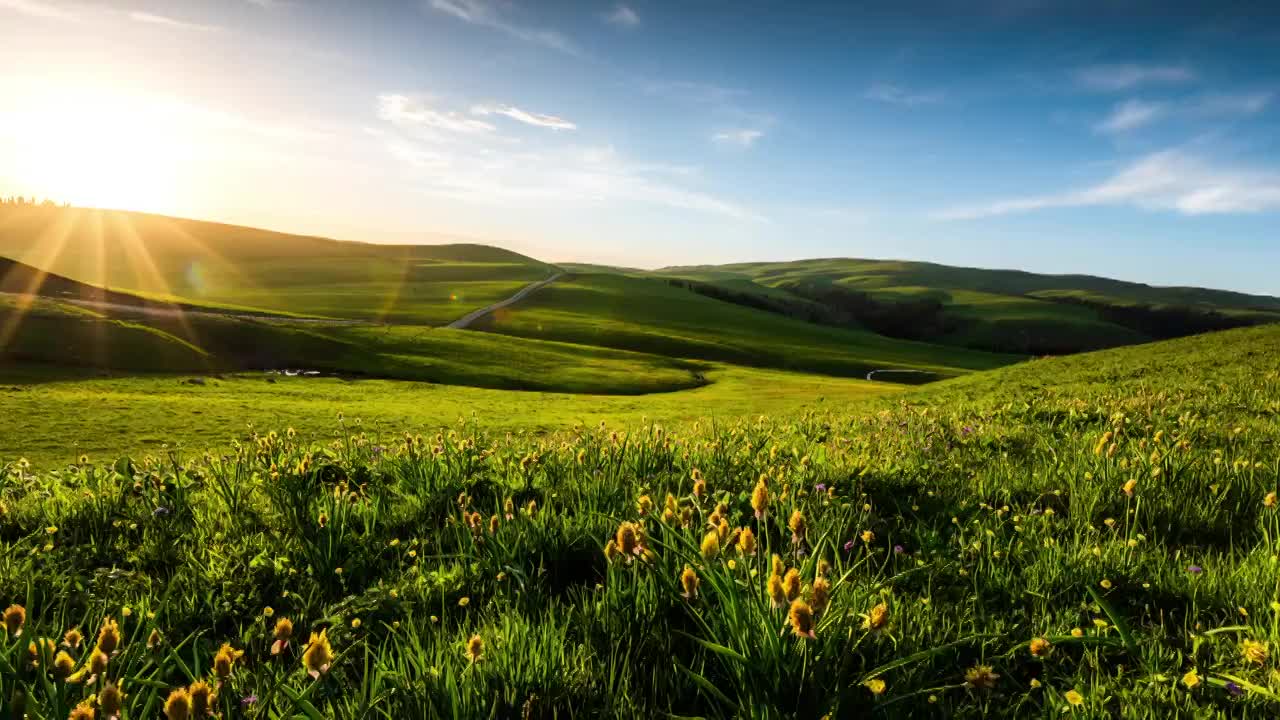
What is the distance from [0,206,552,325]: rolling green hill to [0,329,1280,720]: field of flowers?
107 meters

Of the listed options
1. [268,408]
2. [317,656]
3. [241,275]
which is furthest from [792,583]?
[241,275]

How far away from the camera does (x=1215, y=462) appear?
521 centimetres

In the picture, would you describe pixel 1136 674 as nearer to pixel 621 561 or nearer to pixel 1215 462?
pixel 621 561

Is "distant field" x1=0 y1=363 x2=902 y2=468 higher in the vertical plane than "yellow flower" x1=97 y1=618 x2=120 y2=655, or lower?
lower

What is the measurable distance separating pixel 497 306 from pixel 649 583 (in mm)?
129883

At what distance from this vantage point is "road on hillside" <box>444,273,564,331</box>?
345ft

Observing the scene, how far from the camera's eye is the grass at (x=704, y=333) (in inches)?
4087

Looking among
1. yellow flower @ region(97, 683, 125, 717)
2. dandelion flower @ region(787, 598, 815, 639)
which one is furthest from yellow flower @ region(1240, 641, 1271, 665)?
yellow flower @ region(97, 683, 125, 717)

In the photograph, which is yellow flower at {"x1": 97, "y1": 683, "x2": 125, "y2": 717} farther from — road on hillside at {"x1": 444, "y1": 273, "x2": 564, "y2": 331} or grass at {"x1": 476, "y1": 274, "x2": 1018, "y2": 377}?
grass at {"x1": 476, "y1": 274, "x2": 1018, "y2": 377}

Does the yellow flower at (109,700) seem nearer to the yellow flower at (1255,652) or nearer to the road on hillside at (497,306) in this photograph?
the yellow flower at (1255,652)

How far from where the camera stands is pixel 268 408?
40.5 meters

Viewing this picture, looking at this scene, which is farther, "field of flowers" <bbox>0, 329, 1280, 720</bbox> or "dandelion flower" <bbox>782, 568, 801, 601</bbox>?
"field of flowers" <bbox>0, 329, 1280, 720</bbox>

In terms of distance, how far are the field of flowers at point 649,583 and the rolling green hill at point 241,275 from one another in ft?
350

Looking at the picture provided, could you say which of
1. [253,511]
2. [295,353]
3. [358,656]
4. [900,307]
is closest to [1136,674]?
[358,656]
